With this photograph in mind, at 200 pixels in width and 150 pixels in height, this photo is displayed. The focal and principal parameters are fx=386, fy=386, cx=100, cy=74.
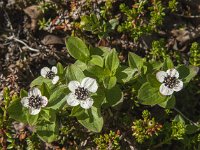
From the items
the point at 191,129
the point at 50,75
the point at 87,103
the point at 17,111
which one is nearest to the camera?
the point at 87,103

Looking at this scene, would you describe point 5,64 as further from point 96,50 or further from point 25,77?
point 96,50

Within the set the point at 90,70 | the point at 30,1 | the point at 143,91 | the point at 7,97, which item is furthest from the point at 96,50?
the point at 30,1

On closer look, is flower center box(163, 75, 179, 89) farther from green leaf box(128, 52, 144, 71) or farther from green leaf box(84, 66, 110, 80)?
green leaf box(84, 66, 110, 80)

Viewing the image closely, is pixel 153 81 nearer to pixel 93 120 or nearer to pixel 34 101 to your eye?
pixel 93 120

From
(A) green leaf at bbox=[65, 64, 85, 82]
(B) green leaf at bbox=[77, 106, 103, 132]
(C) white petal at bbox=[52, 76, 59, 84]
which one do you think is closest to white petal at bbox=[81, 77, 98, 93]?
(A) green leaf at bbox=[65, 64, 85, 82]

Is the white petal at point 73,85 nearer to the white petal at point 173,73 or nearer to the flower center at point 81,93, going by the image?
the flower center at point 81,93

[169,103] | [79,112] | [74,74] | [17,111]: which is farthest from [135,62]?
[17,111]
